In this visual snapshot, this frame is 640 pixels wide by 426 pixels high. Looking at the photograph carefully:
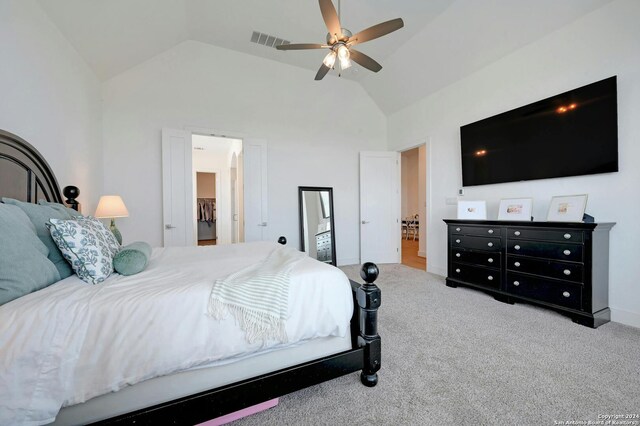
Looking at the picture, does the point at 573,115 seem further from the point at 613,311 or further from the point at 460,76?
the point at 613,311

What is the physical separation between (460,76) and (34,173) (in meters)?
4.91

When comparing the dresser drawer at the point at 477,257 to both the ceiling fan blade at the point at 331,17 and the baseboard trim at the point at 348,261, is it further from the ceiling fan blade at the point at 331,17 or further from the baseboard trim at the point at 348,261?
the ceiling fan blade at the point at 331,17

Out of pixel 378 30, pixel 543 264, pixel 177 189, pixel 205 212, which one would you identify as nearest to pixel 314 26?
pixel 378 30

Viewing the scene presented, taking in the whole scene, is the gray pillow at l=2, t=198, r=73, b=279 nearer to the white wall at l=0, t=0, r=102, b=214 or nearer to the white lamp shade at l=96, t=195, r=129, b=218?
the white wall at l=0, t=0, r=102, b=214

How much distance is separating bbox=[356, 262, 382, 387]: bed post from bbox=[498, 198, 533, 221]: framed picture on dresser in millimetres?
2450

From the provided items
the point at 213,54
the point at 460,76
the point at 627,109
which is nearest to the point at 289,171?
the point at 213,54

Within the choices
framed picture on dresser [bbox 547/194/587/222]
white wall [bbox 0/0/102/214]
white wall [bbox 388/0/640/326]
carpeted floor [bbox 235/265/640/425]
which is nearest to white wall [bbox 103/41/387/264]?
white wall [bbox 0/0/102/214]

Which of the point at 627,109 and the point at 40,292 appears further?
the point at 627,109

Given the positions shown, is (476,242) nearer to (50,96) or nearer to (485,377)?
(485,377)

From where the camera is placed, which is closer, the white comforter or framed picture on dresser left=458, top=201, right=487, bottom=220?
the white comforter

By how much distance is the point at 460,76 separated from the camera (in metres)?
3.65

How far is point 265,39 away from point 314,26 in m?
0.81

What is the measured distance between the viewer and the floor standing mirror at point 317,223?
4.44 meters

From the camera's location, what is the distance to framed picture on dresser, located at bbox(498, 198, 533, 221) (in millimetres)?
2811
